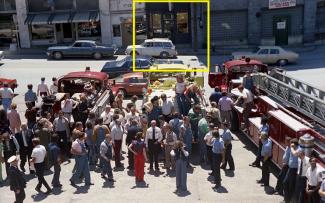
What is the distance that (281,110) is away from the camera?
15.4m

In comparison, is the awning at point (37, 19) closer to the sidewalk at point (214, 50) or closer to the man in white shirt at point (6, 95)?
the sidewalk at point (214, 50)

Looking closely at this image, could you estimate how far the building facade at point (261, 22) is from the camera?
126 feet

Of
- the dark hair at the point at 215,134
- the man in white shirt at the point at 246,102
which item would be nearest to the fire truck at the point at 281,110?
the man in white shirt at the point at 246,102

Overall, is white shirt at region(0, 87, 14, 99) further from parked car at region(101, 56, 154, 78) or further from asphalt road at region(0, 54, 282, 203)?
parked car at region(101, 56, 154, 78)

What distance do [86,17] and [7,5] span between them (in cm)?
728

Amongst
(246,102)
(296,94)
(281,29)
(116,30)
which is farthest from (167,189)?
(116,30)

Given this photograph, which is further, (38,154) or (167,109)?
(167,109)

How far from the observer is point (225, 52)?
123 feet

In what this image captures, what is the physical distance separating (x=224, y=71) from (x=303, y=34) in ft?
62.3

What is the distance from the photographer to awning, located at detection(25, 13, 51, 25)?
130 feet

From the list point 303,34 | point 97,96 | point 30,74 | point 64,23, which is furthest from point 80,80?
point 303,34

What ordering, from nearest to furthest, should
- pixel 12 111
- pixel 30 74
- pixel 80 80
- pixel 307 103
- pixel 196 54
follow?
pixel 307 103, pixel 12 111, pixel 80 80, pixel 30 74, pixel 196 54

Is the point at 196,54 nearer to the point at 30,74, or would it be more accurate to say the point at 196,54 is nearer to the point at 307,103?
the point at 30,74

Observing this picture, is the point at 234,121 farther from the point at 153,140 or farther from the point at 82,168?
the point at 82,168
